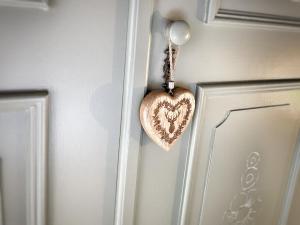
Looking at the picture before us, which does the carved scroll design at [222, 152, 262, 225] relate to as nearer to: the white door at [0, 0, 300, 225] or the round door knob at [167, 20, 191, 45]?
the white door at [0, 0, 300, 225]

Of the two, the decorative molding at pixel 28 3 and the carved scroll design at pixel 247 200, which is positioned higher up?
the decorative molding at pixel 28 3

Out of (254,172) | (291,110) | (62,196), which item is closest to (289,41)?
(291,110)

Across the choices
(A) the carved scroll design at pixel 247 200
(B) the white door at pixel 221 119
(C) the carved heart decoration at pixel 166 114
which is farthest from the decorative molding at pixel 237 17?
(A) the carved scroll design at pixel 247 200

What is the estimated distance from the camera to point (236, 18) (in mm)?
442

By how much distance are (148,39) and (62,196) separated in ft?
0.72

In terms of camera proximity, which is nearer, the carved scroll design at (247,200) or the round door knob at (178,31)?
the round door knob at (178,31)

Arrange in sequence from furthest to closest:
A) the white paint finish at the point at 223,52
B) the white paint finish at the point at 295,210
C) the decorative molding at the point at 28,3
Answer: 1. the white paint finish at the point at 295,210
2. the white paint finish at the point at 223,52
3. the decorative molding at the point at 28,3

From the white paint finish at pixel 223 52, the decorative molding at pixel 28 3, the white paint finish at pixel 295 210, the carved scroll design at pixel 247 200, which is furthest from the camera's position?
the white paint finish at pixel 295 210

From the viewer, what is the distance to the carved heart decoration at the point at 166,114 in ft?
1.29

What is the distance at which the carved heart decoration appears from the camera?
1.29 ft

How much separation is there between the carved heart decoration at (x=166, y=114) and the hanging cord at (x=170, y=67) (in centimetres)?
1

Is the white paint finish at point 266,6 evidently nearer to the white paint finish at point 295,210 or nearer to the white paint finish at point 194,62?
the white paint finish at point 194,62

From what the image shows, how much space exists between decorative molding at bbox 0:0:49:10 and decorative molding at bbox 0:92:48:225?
87 mm

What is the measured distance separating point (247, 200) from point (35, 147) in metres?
0.41
